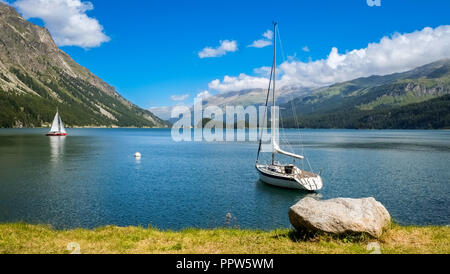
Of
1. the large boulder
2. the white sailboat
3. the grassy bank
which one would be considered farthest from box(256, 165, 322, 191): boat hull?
the large boulder

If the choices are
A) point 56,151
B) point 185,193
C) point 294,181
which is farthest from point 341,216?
point 56,151

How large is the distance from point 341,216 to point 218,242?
6410 millimetres

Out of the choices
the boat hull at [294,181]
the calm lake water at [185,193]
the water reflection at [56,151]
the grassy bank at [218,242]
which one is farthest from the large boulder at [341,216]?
the water reflection at [56,151]

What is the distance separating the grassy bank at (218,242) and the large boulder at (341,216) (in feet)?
1.56

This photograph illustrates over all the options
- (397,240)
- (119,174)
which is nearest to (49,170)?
(119,174)

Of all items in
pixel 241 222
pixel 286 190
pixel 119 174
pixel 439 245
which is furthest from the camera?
pixel 119 174

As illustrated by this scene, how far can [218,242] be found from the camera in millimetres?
16562

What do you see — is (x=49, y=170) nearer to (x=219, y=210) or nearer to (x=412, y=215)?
(x=219, y=210)

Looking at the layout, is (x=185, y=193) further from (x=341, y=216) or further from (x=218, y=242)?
(x=341, y=216)

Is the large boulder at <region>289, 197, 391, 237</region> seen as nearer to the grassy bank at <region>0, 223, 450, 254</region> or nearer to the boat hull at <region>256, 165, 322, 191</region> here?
the grassy bank at <region>0, 223, 450, 254</region>

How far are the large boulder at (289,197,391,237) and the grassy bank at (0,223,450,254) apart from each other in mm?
475

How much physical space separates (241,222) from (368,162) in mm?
60976
